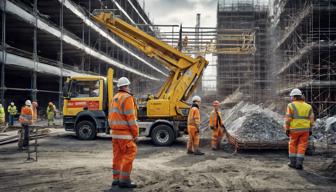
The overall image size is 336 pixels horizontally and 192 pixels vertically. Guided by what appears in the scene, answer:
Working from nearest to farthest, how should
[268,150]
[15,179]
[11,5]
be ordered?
1. [15,179]
2. [268,150]
3. [11,5]

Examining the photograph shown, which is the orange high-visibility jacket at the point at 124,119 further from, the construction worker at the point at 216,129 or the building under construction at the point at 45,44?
the building under construction at the point at 45,44

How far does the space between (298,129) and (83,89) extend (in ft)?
24.4

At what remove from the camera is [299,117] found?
6.98 meters

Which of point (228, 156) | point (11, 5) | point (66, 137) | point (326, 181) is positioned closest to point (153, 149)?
point (228, 156)

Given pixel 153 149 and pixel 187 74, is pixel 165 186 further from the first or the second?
pixel 187 74

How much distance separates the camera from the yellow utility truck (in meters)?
10.5

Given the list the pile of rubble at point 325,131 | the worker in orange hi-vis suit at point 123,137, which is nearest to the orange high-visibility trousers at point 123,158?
the worker in orange hi-vis suit at point 123,137

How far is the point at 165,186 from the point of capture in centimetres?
543

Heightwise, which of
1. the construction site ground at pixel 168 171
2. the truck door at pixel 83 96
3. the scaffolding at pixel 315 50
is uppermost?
the scaffolding at pixel 315 50

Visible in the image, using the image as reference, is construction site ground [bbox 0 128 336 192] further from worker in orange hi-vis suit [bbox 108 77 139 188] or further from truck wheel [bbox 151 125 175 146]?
truck wheel [bbox 151 125 175 146]

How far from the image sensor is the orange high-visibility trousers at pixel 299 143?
22.5 ft

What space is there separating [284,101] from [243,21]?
10.8m

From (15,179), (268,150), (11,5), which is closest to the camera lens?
(15,179)

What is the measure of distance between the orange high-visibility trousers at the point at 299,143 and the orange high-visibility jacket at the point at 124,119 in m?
3.80
